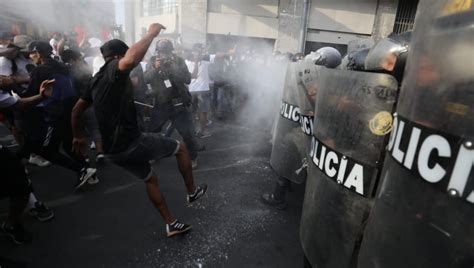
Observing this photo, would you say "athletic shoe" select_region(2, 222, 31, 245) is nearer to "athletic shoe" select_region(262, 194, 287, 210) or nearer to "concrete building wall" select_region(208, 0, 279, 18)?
"athletic shoe" select_region(262, 194, 287, 210)

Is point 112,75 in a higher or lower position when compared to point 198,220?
higher

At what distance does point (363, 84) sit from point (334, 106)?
0.65 feet

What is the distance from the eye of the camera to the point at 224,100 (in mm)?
8375

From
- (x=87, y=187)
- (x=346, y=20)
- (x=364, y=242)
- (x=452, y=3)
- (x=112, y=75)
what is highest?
(x=346, y=20)

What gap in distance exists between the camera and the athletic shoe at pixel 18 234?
8.71 ft

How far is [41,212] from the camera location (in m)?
3.02

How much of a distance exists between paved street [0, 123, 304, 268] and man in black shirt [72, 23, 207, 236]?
288 millimetres

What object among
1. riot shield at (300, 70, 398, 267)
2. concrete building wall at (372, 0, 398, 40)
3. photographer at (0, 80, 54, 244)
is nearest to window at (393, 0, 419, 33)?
concrete building wall at (372, 0, 398, 40)

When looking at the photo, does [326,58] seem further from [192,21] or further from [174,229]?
[192,21]

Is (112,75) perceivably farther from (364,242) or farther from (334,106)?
(364,242)

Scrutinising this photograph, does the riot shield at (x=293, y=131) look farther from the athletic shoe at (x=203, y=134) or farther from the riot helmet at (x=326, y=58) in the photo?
the athletic shoe at (x=203, y=134)

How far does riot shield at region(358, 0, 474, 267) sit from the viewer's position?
785 mm

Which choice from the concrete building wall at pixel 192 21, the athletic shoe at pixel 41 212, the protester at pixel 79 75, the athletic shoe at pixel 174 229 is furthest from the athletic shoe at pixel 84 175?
the concrete building wall at pixel 192 21

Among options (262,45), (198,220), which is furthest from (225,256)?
(262,45)
